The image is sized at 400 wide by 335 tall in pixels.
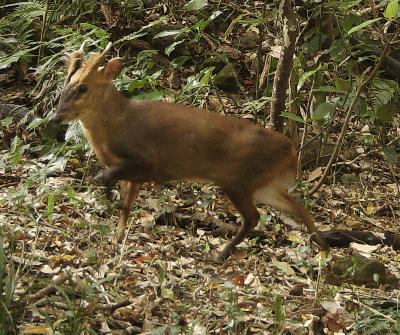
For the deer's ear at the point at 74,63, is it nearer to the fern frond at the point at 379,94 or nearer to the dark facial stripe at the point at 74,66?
the dark facial stripe at the point at 74,66

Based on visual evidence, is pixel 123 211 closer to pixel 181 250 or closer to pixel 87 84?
pixel 181 250

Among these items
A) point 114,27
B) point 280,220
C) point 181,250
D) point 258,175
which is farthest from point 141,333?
point 114,27

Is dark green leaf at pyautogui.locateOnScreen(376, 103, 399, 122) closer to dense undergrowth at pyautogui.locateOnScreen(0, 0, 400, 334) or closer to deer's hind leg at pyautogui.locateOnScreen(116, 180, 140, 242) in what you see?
dense undergrowth at pyautogui.locateOnScreen(0, 0, 400, 334)

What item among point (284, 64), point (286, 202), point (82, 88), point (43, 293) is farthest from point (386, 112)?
point (43, 293)

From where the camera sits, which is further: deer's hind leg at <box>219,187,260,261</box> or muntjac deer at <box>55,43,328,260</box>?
deer's hind leg at <box>219,187,260,261</box>

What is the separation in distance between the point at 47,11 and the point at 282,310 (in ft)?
13.7

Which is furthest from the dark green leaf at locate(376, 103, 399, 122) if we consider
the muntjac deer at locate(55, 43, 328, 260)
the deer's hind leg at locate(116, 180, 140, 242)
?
the deer's hind leg at locate(116, 180, 140, 242)

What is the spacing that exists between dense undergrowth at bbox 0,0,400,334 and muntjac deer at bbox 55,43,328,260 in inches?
10.3

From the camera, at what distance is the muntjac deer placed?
6105mm

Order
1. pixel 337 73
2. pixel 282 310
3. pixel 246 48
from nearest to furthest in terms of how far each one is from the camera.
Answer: pixel 282 310
pixel 337 73
pixel 246 48

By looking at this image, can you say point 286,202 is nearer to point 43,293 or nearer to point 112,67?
point 112,67

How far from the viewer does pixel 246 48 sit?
978 centimetres

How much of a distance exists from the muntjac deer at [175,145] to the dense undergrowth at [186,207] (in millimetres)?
262

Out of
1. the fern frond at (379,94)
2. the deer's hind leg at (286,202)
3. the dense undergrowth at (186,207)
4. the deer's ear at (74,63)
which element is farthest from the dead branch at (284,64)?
the deer's ear at (74,63)
